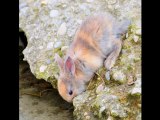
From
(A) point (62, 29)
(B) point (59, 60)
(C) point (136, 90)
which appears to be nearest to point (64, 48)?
(A) point (62, 29)

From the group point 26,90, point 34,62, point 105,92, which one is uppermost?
point 105,92

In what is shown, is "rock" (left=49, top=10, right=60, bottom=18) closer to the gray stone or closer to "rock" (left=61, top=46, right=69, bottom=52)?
the gray stone

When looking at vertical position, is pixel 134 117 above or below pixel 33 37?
above

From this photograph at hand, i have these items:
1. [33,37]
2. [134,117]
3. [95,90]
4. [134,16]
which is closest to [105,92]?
[95,90]

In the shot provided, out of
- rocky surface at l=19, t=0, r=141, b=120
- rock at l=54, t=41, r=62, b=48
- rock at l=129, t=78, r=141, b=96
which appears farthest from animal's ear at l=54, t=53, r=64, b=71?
rock at l=129, t=78, r=141, b=96

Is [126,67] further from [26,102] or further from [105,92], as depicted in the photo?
[26,102]

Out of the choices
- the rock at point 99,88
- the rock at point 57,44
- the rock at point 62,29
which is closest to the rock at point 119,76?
the rock at point 99,88

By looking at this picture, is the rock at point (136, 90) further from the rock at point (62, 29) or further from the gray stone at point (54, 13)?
the gray stone at point (54, 13)
